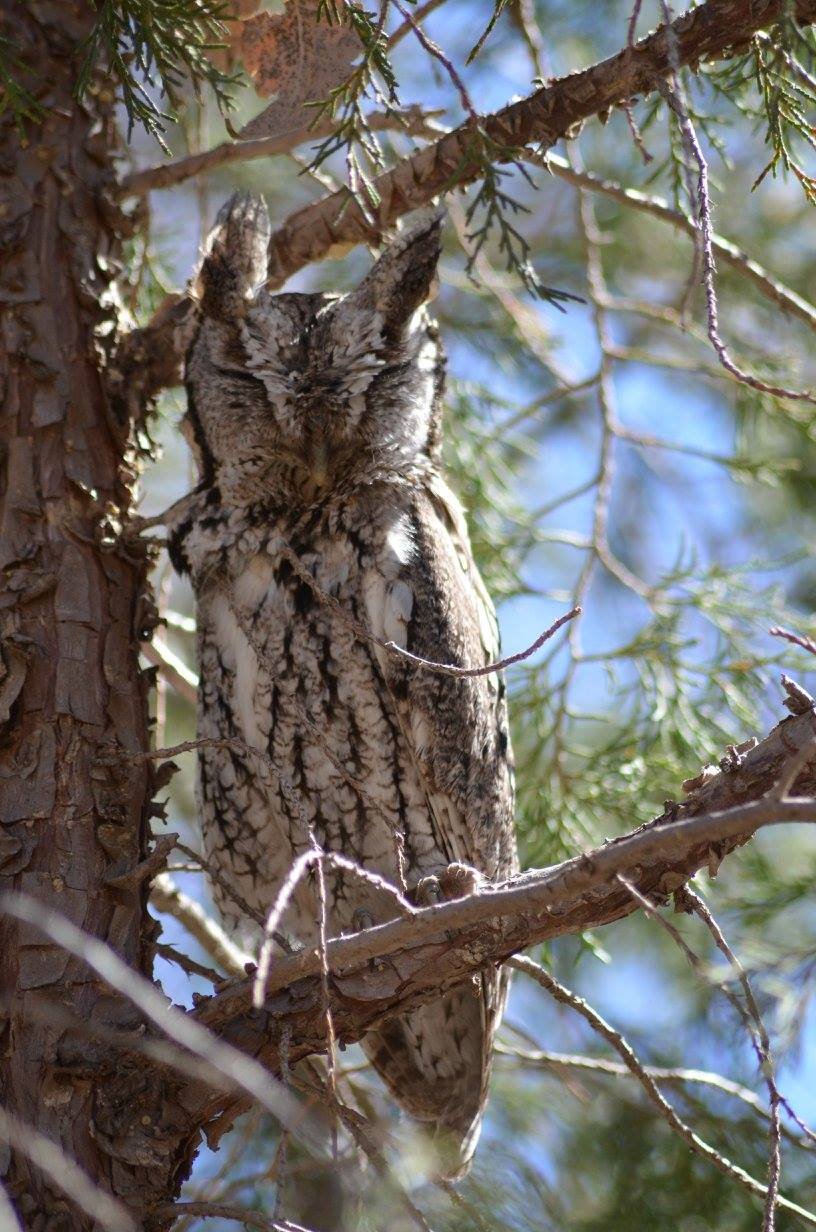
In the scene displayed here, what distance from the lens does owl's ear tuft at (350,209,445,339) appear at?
267 cm

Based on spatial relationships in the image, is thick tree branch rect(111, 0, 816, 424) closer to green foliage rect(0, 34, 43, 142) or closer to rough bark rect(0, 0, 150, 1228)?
rough bark rect(0, 0, 150, 1228)

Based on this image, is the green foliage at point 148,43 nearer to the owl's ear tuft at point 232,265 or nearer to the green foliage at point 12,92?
the green foliage at point 12,92

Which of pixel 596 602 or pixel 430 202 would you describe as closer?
pixel 430 202

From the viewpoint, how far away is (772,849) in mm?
4980

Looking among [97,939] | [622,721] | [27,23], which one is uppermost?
[27,23]

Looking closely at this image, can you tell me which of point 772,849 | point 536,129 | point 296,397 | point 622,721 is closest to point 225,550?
point 296,397

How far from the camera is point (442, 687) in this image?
2.56m

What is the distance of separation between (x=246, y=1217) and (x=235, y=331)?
1.77 m

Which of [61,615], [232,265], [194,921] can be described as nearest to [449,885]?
[61,615]

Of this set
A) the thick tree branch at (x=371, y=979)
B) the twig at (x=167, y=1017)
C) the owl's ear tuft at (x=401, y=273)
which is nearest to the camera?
the twig at (x=167, y=1017)

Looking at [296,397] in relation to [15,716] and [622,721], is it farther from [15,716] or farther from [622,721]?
[622,721]

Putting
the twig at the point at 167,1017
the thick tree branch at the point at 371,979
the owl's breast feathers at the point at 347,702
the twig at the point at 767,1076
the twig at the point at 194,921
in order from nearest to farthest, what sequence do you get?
the twig at the point at 167,1017 → the twig at the point at 767,1076 → the thick tree branch at the point at 371,979 → the owl's breast feathers at the point at 347,702 → the twig at the point at 194,921

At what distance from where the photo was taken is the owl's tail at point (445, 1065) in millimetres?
2762

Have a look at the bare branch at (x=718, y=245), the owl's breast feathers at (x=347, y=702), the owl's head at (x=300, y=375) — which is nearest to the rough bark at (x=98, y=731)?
the owl's head at (x=300, y=375)
